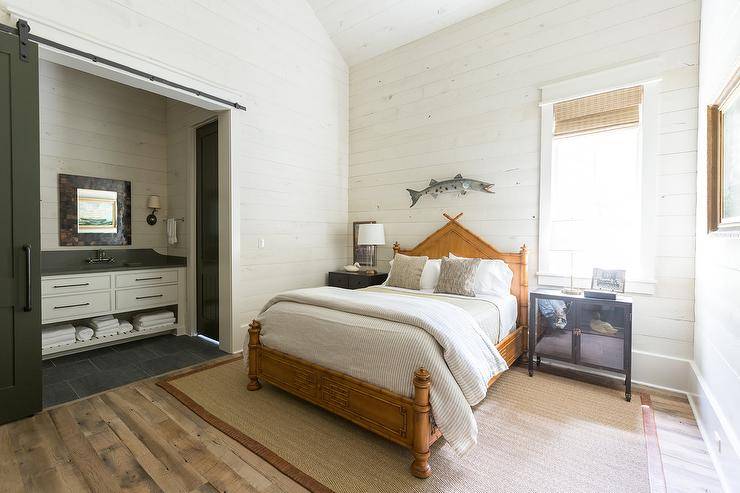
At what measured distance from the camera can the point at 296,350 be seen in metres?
2.52

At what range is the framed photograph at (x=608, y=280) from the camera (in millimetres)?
2893

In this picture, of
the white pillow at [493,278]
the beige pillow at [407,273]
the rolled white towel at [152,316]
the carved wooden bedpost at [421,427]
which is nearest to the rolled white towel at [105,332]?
the rolled white towel at [152,316]

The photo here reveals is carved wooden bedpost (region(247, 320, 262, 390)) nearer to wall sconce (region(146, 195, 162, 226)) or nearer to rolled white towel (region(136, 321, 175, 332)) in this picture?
rolled white towel (region(136, 321, 175, 332))

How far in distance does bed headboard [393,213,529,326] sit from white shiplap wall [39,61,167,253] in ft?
10.7

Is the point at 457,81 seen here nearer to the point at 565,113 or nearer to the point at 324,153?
the point at 565,113

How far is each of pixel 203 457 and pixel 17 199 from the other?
2011 millimetres

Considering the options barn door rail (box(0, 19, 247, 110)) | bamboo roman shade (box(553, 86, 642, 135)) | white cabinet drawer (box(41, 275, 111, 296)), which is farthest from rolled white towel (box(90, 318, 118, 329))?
bamboo roman shade (box(553, 86, 642, 135))

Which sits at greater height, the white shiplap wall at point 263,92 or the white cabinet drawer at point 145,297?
the white shiplap wall at point 263,92

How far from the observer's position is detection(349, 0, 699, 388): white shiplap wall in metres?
2.83

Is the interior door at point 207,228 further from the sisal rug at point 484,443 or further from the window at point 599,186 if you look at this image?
the window at point 599,186

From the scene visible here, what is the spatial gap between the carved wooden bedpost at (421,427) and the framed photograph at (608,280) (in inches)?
79.3

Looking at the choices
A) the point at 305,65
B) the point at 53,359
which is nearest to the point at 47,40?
the point at 305,65

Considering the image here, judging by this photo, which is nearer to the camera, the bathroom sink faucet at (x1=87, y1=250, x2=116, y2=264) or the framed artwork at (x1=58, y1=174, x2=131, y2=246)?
the framed artwork at (x1=58, y1=174, x2=131, y2=246)

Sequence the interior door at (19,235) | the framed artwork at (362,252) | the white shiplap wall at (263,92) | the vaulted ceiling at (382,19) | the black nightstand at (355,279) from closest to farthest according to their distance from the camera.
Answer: the interior door at (19,235), the white shiplap wall at (263,92), the vaulted ceiling at (382,19), the black nightstand at (355,279), the framed artwork at (362,252)
